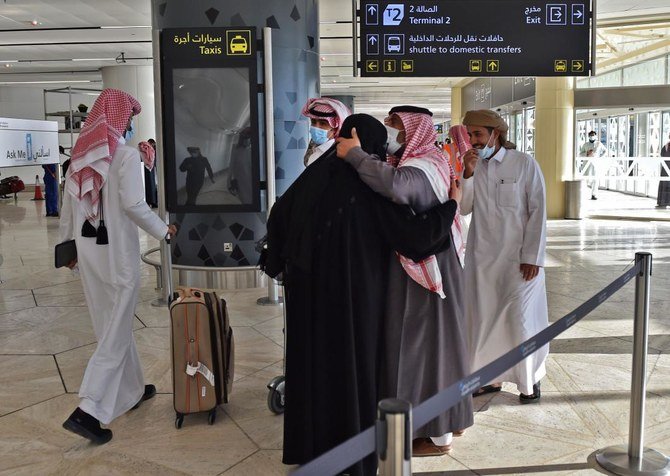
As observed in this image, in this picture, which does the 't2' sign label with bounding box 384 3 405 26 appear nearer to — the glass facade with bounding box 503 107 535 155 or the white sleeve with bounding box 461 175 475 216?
the white sleeve with bounding box 461 175 475 216

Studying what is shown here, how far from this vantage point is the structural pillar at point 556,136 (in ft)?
47.4

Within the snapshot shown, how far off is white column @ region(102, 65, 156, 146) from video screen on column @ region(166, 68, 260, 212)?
544 inches

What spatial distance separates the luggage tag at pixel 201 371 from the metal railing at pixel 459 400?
1.93m

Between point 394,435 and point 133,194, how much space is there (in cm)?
253

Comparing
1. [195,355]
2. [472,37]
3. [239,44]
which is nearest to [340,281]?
[195,355]

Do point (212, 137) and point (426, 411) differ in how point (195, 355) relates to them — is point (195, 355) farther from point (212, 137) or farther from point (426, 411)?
point (212, 137)

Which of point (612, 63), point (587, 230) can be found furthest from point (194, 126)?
point (612, 63)

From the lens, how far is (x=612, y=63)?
681 inches

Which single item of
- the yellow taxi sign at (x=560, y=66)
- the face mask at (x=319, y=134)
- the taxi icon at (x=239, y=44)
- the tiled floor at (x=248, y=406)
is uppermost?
the taxi icon at (x=239, y=44)

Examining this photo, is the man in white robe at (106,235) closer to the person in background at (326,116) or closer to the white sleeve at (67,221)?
the white sleeve at (67,221)

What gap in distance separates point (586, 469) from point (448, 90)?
2764cm

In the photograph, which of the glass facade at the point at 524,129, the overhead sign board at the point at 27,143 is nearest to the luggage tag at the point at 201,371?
the overhead sign board at the point at 27,143

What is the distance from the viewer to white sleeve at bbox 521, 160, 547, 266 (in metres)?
4.00

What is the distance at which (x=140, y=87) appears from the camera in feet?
67.7
